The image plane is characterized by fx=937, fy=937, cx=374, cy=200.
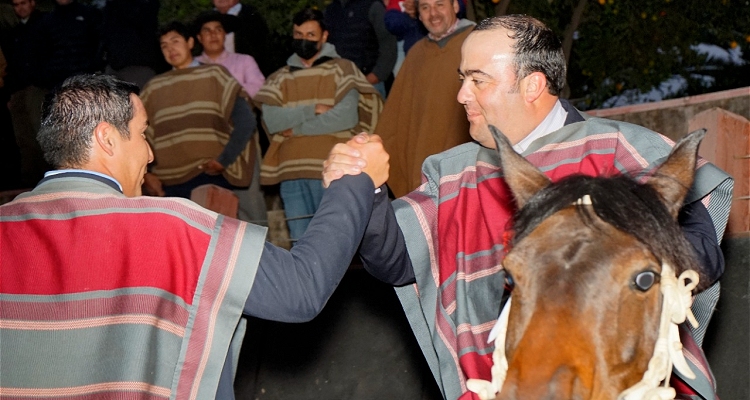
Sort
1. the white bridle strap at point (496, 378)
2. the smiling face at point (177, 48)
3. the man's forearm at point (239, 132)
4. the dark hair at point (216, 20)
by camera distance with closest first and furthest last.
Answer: the white bridle strap at point (496, 378) → the man's forearm at point (239, 132) → the smiling face at point (177, 48) → the dark hair at point (216, 20)

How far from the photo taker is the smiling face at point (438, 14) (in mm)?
6434

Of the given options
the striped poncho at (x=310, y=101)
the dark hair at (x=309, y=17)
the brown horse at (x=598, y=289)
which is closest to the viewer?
the brown horse at (x=598, y=289)

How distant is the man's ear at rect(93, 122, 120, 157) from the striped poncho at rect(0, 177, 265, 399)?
19 cm

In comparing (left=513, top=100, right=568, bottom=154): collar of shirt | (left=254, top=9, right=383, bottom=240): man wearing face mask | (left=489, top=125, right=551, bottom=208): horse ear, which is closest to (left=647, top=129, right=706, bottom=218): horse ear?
(left=489, top=125, right=551, bottom=208): horse ear

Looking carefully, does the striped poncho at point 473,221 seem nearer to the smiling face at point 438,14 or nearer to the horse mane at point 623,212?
the horse mane at point 623,212

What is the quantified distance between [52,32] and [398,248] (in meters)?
6.41

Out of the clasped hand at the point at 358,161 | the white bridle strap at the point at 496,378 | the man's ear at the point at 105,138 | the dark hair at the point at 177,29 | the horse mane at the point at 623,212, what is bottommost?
the dark hair at the point at 177,29

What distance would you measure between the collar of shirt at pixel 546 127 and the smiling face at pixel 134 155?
141cm

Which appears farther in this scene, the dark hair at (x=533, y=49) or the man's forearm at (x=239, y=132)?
the man's forearm at (x=239, y=132)

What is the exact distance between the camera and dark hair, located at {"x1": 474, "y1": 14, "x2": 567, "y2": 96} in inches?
145

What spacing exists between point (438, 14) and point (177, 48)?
2395 mm

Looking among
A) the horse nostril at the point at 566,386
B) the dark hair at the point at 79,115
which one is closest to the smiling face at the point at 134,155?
the dark hair at the point at 79,115

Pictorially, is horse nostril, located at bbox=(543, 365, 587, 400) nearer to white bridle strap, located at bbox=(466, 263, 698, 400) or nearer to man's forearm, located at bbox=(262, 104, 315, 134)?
white bridle strap, located at bbox=(466, 263, 698, 400)

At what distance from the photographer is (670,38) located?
11.4 meters
